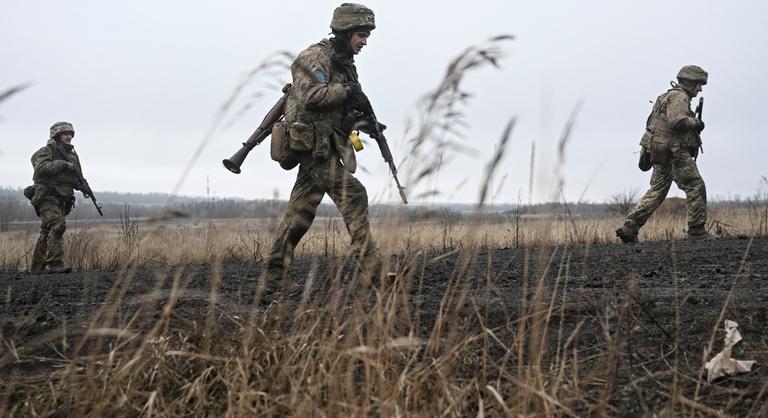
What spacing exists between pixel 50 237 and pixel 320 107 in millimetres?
4778

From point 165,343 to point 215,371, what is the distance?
0.21m

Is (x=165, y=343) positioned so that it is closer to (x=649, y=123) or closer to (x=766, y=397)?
(x=766, y=397)

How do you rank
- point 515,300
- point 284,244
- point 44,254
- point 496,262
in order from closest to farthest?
1. point 515,300
2. point 284,244
3. point 496,262
4. point 44,254

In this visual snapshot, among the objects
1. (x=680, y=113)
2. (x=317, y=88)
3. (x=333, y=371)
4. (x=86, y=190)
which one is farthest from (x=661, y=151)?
(x=333, y=371)

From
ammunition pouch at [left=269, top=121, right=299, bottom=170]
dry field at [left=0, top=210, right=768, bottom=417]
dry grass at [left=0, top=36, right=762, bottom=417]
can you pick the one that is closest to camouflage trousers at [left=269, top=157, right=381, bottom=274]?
ammunition pouch at [left=269, top=121, right=299, bottom=170]

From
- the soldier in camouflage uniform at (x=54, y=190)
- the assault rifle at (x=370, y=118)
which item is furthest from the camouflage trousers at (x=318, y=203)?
the soldier in camouflage uniform at (x=54, y=190)

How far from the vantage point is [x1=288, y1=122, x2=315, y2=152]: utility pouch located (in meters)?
4.79

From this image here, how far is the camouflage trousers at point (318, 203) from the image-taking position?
4.72m

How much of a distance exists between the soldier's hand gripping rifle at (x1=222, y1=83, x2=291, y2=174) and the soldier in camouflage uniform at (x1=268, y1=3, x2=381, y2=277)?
335 millimetres

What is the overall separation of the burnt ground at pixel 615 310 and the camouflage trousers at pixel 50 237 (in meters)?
1.88

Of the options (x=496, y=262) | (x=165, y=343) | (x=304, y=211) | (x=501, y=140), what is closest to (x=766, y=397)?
(x=501, y=140)

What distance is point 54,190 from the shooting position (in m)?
8.53

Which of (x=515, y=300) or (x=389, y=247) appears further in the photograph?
(x=515, y=300)

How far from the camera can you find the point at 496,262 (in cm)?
653
